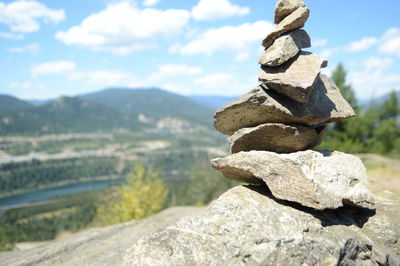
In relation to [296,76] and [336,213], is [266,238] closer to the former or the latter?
[336,213]

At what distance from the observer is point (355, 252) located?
326 inches

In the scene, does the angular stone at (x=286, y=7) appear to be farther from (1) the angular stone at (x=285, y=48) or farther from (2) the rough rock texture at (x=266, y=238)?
(2) the rough rock texture at (x=266, y=238)

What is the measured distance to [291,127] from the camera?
9.41 metres

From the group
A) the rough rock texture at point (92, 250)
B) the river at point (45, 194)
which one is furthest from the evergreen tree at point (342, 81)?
the river at point (45, 194)

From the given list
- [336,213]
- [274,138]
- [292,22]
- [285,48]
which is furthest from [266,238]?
[292,22]

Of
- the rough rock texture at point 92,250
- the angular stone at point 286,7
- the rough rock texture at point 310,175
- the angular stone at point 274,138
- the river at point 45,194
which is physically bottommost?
the river at point 45,194

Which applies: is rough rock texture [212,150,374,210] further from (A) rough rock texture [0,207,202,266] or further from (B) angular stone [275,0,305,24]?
(A) rough rock texture [0,207,202,266]

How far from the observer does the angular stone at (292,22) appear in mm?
9680

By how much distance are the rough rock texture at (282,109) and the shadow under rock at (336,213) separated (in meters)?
2.27

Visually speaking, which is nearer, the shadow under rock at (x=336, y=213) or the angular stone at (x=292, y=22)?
the shadow under rock at (x=336, y=213)

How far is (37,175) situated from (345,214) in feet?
642

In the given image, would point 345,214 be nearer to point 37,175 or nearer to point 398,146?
point 398,146

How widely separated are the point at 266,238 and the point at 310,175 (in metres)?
2.19

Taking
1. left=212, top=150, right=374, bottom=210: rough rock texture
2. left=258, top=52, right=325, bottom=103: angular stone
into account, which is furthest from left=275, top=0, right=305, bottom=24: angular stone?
left=212, top=150, right=374, bottom=210: rough rock texture
